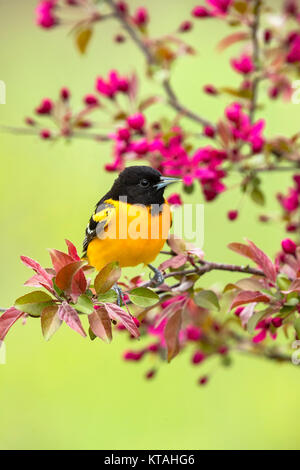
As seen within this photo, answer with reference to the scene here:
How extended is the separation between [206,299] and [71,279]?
390 millimetres

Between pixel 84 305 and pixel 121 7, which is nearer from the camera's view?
pixel 84 305

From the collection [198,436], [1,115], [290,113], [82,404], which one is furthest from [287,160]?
[1,115]

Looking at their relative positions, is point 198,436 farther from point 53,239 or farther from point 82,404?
point 53,239

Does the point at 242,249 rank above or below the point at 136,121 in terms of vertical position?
below

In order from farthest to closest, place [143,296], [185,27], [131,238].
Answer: [185,27] → [131,238] → [143,296]

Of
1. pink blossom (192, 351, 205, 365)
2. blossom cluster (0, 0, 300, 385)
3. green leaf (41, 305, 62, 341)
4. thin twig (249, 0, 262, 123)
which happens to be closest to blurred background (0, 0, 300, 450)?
pink blossom (192, 351, 205, 365)

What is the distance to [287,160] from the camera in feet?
6.70

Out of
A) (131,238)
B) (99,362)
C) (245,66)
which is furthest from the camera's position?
(99,362)

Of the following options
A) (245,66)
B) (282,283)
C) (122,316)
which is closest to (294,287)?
(282,283)

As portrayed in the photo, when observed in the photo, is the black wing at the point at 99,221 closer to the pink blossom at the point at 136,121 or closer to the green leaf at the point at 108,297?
the pink blossom at the point at 136,121

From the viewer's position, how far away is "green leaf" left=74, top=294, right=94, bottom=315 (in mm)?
1294

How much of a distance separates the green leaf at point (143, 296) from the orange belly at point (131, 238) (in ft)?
1.41

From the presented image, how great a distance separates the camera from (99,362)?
162 inches

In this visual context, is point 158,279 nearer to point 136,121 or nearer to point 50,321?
point 50,321
